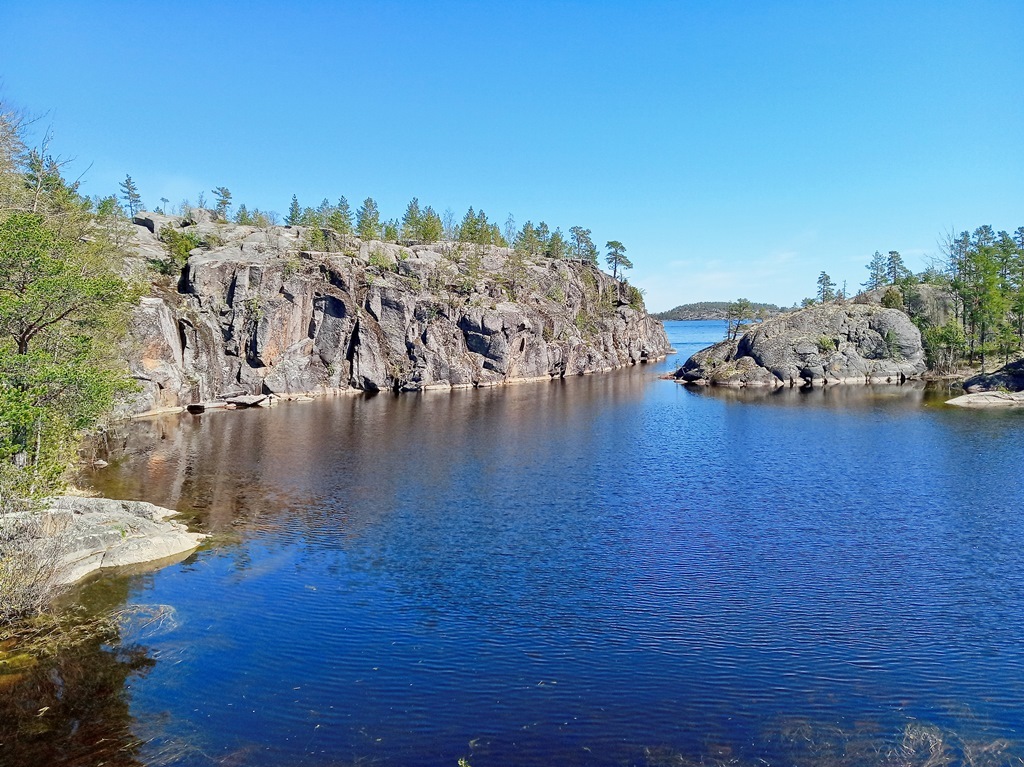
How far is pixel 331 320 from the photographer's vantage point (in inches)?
3725

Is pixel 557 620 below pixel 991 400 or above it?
below

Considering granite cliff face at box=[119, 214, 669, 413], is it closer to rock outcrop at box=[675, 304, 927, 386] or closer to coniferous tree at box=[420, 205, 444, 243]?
coniferous tree at box=[420, 205, 444, 243]

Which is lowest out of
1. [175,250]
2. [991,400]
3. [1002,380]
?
[991,400]

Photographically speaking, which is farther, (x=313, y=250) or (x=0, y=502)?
(x=313, y=250)

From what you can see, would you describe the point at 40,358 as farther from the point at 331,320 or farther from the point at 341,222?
the point at 341,222

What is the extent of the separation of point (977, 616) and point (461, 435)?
1743 inches

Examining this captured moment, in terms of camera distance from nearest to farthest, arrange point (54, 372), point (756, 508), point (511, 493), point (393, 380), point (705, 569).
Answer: point (54, 372), point (705, 569), point (756, 508), point (511, 493), point (393, 380)

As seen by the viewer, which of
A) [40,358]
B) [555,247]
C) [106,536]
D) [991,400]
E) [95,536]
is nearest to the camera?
[40,358]

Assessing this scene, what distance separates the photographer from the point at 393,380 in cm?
10012

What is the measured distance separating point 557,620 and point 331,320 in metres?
78.3

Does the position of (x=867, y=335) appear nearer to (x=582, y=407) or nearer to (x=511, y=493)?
(x=582, y=407)

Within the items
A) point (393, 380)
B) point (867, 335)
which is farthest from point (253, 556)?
point (867, 335)

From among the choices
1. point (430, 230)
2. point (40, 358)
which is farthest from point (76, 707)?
point (430, 230)

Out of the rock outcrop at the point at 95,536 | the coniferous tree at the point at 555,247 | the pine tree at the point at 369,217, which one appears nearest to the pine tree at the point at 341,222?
the pine tree at the point at 369,217
